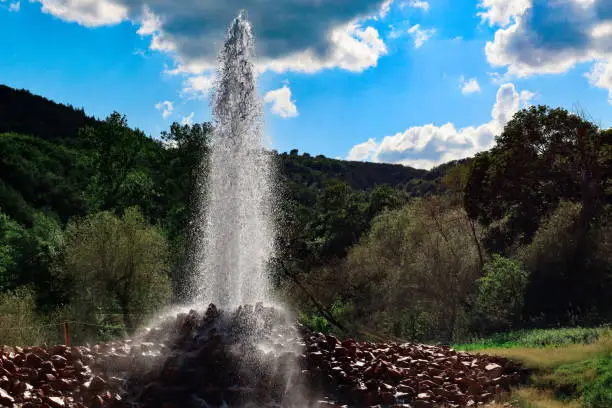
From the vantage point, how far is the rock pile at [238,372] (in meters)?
10.8

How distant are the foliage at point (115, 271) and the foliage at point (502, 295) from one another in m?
16.1

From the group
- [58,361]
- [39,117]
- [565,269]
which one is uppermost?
[39,117]

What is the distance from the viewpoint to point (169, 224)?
3938cm

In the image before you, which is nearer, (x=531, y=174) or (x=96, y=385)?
(x=96, y=385)

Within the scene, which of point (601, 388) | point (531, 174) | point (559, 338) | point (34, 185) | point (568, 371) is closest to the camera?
point (601, 388)

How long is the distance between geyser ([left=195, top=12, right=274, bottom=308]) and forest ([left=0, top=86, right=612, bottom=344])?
249 inches

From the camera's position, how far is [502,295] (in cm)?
2258

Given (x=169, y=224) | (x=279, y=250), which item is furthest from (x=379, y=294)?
(x=169, y=224)

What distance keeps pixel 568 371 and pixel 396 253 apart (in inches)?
968

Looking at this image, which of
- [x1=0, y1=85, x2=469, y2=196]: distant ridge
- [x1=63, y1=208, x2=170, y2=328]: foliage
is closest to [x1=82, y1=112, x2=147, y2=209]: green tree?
[x1=63, y1=208, x2=170, y2=328]: foliage

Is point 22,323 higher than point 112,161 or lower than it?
lower

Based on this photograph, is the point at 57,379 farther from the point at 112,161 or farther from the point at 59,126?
the point at 59,126

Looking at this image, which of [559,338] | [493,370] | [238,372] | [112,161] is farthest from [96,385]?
[112,161]

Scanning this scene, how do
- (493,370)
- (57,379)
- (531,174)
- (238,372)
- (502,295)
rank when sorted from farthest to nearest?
(531,174) → (502,295) → (493,370) → (238,372) → (57,379)
